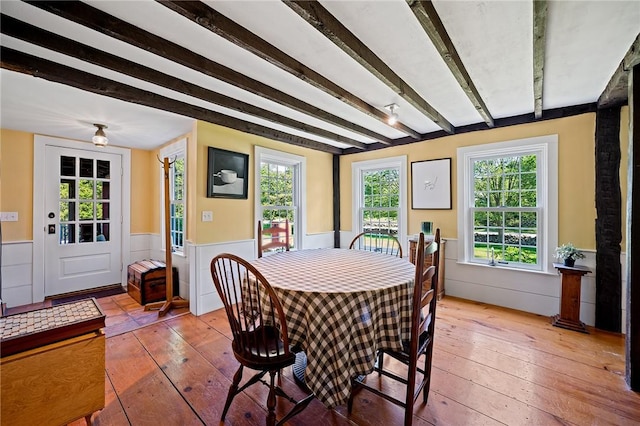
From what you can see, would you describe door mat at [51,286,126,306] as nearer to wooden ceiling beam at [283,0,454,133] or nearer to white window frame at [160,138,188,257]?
white window frame at [160,138,188,257]

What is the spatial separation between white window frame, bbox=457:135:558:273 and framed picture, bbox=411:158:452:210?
0.60 feet

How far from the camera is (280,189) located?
13.9ft

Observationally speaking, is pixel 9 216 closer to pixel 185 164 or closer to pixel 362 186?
pixel 185 164

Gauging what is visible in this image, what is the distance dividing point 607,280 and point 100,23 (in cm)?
473

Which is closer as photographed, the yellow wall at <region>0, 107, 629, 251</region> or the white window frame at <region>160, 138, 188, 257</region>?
the yellow wall at <region>0, 107, 629, 251</region>

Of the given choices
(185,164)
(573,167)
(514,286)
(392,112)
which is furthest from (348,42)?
(514,286)

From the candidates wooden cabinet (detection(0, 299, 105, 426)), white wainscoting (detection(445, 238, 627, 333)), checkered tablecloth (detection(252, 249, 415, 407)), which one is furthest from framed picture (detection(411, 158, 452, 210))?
wooden cabinet (detection(0, 299, 105, 426))

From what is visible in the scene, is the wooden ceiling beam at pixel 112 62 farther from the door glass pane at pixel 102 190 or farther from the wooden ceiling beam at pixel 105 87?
the door glass pane at pixel 102 190

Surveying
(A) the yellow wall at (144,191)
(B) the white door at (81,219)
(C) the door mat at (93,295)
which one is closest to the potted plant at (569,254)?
(A) the yellow wall at (144,191)

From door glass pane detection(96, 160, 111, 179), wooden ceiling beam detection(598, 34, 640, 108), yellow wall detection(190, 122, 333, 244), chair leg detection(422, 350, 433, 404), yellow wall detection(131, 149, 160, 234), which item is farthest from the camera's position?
yellow wall detection(131, 149, 160, 234)

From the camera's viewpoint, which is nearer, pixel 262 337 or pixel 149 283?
pixel 262 337

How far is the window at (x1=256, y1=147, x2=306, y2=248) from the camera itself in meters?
3.89

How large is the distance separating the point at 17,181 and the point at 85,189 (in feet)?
2.19

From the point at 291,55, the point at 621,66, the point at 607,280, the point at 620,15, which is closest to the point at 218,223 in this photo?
the point at 291,55
